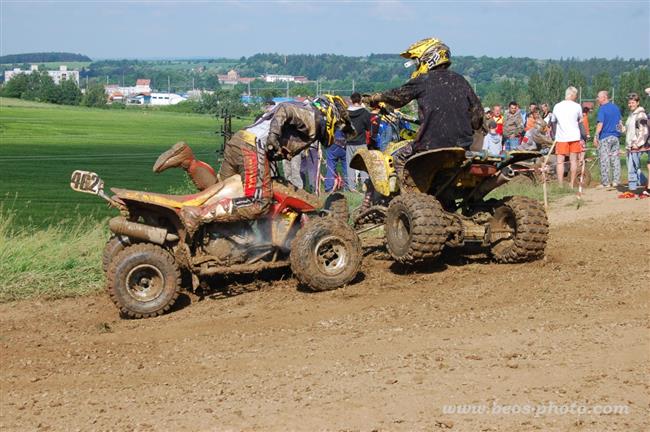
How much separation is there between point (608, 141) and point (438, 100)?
9.53m

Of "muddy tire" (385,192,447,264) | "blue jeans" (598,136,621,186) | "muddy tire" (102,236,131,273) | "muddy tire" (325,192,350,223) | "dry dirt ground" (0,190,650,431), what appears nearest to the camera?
"dry dirt ground" (0,190,650,431)

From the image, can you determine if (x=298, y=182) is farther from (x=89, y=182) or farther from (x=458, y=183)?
(x=89, y=182)

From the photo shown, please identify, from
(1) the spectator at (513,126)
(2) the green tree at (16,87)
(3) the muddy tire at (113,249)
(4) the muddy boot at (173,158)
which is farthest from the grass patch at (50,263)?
A: (2) the green tree at (16,87)

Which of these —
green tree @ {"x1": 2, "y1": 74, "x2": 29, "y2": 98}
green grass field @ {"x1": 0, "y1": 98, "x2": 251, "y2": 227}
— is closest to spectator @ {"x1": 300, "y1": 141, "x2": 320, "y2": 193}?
green grass field @ {"x1": 0, "y1": 98, "x2": 251, "y2": 227}

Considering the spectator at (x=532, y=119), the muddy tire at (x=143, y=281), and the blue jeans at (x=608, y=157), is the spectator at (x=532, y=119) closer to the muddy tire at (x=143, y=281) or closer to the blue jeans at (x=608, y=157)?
the blue jeans at (x=608, y=157)

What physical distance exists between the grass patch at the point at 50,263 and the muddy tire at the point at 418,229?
133 inches

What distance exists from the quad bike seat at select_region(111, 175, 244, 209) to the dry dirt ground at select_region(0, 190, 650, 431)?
1.03m

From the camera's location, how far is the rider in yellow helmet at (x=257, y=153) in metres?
9.19

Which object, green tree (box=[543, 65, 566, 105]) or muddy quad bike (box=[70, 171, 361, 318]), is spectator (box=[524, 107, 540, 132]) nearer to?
muddy quad bike (box=[70, 171, 361, 318])

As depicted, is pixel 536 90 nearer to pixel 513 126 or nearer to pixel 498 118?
pixel 513 126

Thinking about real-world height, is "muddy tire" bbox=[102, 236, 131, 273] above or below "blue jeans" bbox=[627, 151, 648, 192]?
below

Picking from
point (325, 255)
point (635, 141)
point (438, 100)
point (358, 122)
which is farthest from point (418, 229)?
point (635, 141)

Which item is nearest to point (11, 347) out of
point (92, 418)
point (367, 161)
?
point (92, 418)

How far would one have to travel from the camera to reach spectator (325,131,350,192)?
17.9 metres
